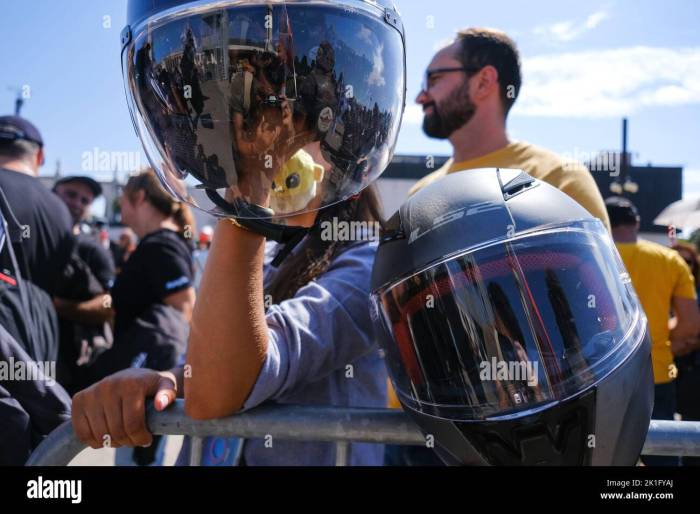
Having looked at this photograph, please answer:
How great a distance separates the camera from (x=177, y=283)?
9.46 feet

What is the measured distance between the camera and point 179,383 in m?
1.43

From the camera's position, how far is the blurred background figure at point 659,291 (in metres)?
3.06

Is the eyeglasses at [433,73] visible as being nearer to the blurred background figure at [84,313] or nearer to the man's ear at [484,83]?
the man's ear at [484,83]

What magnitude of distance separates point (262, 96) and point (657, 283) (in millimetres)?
2972

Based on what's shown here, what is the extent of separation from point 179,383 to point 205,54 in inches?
32.7

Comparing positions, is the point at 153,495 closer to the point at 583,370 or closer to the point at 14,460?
the point at 14,460

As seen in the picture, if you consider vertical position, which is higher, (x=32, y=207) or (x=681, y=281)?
(x=32, y=207)

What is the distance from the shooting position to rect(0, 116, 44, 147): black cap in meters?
2.54

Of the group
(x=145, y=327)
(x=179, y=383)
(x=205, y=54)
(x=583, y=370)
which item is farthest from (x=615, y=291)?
(x=145, y=327)

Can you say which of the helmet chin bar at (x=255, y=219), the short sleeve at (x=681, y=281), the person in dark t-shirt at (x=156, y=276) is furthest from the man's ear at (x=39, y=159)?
the short sleeve at (x=681, y=281)

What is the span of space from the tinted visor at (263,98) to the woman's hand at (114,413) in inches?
18.6

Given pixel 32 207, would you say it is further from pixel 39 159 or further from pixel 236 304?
pixel 236 304

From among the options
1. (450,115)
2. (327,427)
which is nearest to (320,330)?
(327,427)

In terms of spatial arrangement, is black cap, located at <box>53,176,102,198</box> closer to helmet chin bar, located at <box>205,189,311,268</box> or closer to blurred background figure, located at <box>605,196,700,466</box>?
blurred background figure, located at <box>605,196,700,466</box>
